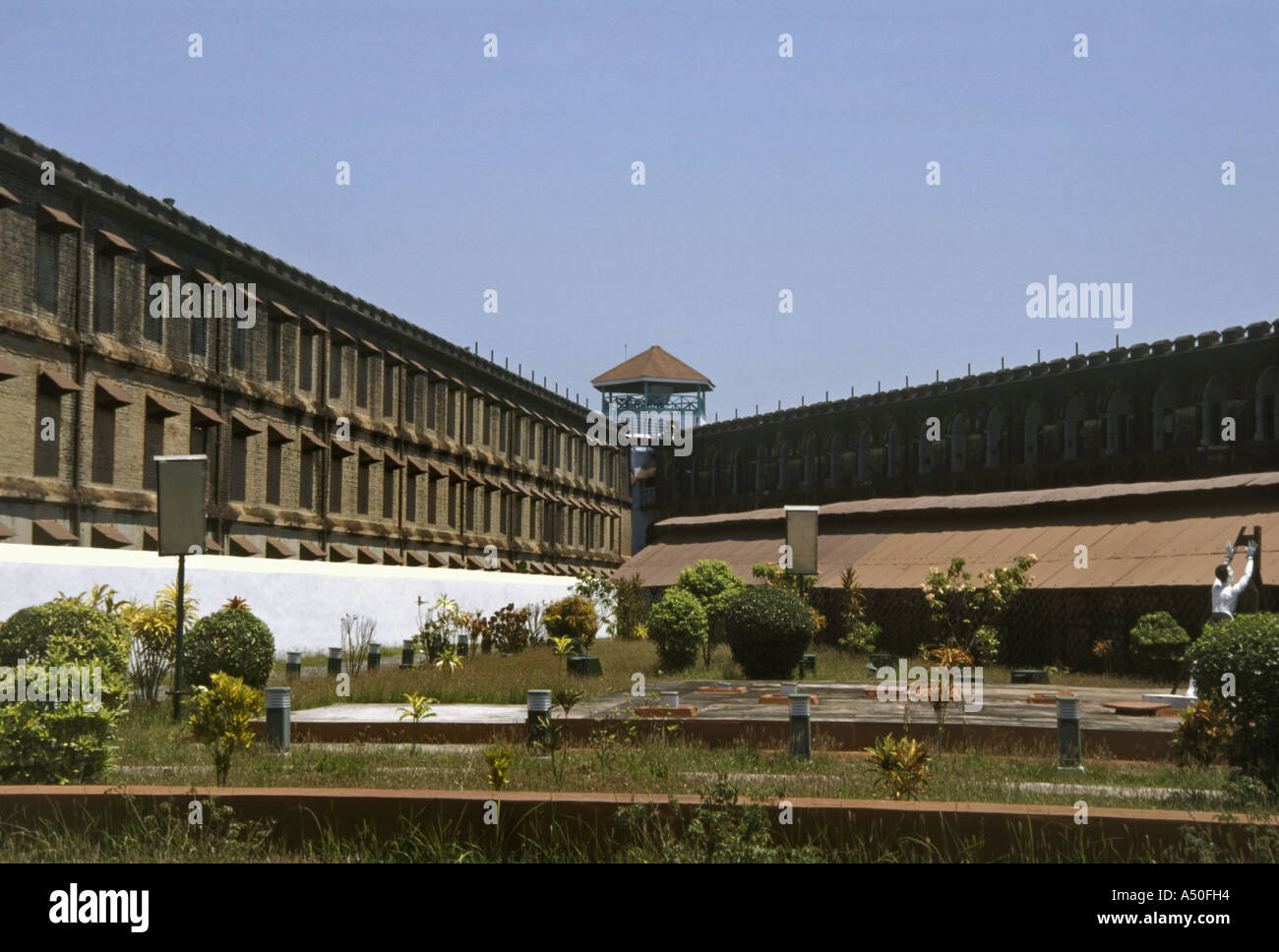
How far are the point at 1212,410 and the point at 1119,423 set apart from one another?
12.4 ft

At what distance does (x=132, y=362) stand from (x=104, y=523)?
4.37 m

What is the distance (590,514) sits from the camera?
6912cm

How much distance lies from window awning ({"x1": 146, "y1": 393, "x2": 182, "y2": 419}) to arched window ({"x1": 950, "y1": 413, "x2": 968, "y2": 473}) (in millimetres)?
28378

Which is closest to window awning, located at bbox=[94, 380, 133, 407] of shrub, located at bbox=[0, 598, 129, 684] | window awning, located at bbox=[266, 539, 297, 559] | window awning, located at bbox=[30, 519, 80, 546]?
window awning, located at bbox=[30, 519, 80, 546]

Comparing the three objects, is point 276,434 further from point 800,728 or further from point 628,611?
point 800,728

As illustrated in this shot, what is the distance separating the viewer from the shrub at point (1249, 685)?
10.7 meters

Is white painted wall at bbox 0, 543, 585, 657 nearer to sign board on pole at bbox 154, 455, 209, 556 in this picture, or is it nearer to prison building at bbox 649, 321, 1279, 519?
sign board on pole at bbox 154, 455, 209, 556

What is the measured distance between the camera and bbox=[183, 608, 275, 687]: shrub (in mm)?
20422

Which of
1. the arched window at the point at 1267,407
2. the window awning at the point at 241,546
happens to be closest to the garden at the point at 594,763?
the window awning at the point at 241,546

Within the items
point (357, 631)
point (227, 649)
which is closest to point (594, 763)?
point (227, 649)

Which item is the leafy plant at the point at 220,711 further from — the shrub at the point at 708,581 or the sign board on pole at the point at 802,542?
the shrub at the point at 708,581

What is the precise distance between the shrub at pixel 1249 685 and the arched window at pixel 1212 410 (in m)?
29.1

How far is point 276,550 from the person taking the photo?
129 ft
